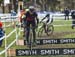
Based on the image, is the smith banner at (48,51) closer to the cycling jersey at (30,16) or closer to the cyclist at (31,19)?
the cyclist at (31,19)

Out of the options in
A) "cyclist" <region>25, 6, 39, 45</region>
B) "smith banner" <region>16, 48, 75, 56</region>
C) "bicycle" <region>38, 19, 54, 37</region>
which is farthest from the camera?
"bicycle" <region>38, 19, 54, 37</region>

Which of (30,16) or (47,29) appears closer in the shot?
(30,16)

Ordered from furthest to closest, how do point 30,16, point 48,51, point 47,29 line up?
point 47,29, point 30,16, point 48,51

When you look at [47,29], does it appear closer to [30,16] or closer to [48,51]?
[30,16]

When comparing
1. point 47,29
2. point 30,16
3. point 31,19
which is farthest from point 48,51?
point 47,29

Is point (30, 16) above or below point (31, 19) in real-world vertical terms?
above

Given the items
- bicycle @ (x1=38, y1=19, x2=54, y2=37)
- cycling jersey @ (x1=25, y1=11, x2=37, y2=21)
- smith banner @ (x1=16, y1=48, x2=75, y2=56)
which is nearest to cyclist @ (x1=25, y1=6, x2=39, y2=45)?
cycling jersey @ (x1=25, y1=11, x2=37, y2=21)

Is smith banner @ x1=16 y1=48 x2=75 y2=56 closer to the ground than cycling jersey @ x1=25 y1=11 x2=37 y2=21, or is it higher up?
closer to the ground

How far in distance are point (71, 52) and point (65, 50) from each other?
0.20 meters

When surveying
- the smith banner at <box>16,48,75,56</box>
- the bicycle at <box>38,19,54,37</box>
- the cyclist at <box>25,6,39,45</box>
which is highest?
the cyclist at <box>25,6,39,45</box>

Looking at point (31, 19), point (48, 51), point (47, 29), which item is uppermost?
point (31, 19)

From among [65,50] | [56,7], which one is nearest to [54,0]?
[56,7]

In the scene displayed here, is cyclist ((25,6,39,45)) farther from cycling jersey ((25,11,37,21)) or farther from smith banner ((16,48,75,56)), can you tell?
smith banner ((16,48,75,56))

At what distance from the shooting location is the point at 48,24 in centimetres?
2314
